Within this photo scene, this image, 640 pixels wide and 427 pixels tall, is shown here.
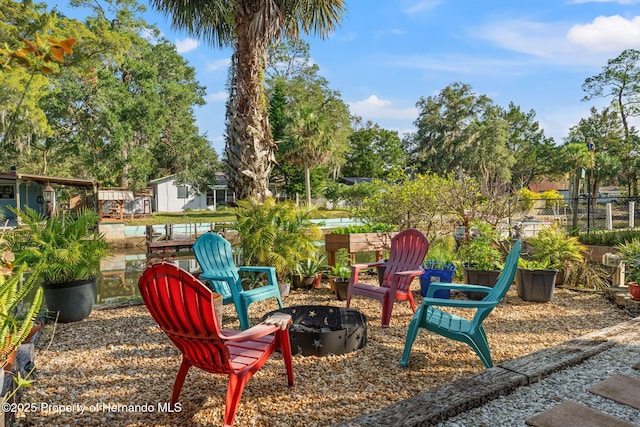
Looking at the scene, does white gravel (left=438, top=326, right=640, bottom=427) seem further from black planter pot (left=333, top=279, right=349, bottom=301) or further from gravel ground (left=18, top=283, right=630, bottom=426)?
black planter pot (left=333, top=279, right=349, bottom=301)

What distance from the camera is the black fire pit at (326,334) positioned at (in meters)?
3.19

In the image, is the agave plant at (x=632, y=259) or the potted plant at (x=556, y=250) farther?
the potted plant at (x=556, y=250)

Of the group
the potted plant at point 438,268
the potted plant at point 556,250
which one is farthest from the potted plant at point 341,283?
the potted plant at point 556,250

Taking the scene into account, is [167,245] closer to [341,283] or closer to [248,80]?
[248,80]

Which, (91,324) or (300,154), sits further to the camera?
(300,154)

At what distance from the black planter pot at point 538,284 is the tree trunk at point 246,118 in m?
3.71

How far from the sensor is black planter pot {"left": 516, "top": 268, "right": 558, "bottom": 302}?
16.2 ft

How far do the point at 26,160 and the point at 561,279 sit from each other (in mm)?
31531

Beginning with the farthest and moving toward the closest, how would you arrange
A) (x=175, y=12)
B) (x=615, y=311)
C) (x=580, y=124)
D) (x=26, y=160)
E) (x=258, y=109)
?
(x=580, y=124)
(x=26, y=160)
(x=175, y=12)
(x=258, y=109)
(x=615, y=311)

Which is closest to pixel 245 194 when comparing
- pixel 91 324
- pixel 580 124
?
pixel 91 324

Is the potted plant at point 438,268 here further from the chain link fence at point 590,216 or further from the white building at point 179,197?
the white building at point 179,197

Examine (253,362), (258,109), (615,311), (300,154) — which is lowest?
(615,311)

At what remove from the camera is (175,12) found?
6664mm

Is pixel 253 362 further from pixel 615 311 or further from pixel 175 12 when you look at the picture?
pixel 175 12
